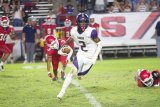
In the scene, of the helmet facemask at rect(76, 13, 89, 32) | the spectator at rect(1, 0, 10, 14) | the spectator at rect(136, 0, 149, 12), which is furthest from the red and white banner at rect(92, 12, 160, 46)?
the helmet facemask at rect(76, 13, 89, 32)

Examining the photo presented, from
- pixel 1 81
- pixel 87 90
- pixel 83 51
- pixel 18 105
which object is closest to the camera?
pixel 18 105

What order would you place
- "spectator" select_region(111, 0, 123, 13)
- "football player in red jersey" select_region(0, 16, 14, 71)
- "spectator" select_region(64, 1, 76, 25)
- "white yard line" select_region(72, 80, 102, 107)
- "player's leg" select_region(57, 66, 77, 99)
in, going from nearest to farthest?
"white yard line" select_region(72, 80, 102, 107) → "player's leg" select_region(57, 66, 77, 99) → "football player in red jersey" select_region(0, 16, 14, 71) → "spectator" select_region(64, 1, 76, 25) → "spectator" select_region(111, 0, 123, 13)

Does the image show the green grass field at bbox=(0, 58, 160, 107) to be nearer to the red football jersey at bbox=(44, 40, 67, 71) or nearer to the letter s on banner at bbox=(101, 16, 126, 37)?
the red football jersey at bbox=(44, 40, 67, 71)

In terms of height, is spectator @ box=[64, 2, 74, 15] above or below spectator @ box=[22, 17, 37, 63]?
above

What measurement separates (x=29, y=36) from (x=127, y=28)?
4.86 m

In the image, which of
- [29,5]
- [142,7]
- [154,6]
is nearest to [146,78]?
[142,7]

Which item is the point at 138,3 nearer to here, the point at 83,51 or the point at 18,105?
the point at 83,51

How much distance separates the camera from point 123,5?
2181cm

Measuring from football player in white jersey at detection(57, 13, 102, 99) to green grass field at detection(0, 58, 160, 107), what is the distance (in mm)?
689

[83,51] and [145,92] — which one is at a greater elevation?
[83,51]

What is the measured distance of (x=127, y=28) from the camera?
21.1 meters

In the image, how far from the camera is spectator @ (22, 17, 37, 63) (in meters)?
19.7

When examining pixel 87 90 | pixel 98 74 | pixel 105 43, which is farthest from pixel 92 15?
pixel 87 90

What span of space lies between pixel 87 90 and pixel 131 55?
1179cm
